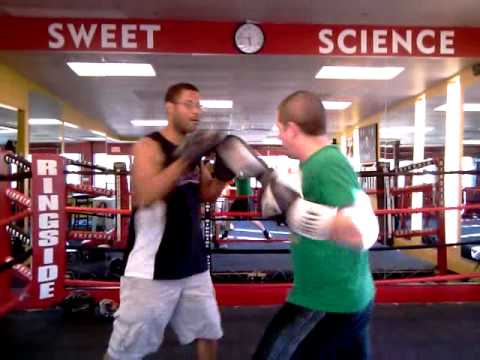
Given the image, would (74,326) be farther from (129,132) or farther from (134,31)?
(129,132)

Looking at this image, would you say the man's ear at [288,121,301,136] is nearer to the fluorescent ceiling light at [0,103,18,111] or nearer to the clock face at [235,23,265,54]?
the clock face at [235,23,265,54]

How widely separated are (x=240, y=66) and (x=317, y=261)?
454cm

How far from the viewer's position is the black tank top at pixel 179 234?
1587mm

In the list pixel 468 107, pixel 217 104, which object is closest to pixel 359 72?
pixel 217 104

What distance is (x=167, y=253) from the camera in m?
1.59

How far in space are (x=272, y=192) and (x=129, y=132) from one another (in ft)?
41.6

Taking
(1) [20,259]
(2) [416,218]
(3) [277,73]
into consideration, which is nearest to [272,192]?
(1) [20,259]

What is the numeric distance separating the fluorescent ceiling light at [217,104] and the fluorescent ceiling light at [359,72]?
7.57ft

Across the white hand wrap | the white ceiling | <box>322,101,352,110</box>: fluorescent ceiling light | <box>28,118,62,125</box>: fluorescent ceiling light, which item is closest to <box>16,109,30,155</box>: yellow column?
<box>28,118,62,125</box>: fluorescent ceiling light

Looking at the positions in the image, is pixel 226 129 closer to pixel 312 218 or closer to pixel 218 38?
pixel 218 38

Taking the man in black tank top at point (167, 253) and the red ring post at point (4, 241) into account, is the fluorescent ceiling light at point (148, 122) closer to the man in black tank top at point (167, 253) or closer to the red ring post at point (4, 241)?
the red ring post at point (4, 241)

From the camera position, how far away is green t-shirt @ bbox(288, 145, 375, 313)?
112 cm

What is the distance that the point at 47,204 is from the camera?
274cm

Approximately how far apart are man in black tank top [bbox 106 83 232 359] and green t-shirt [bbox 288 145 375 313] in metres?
0.49
